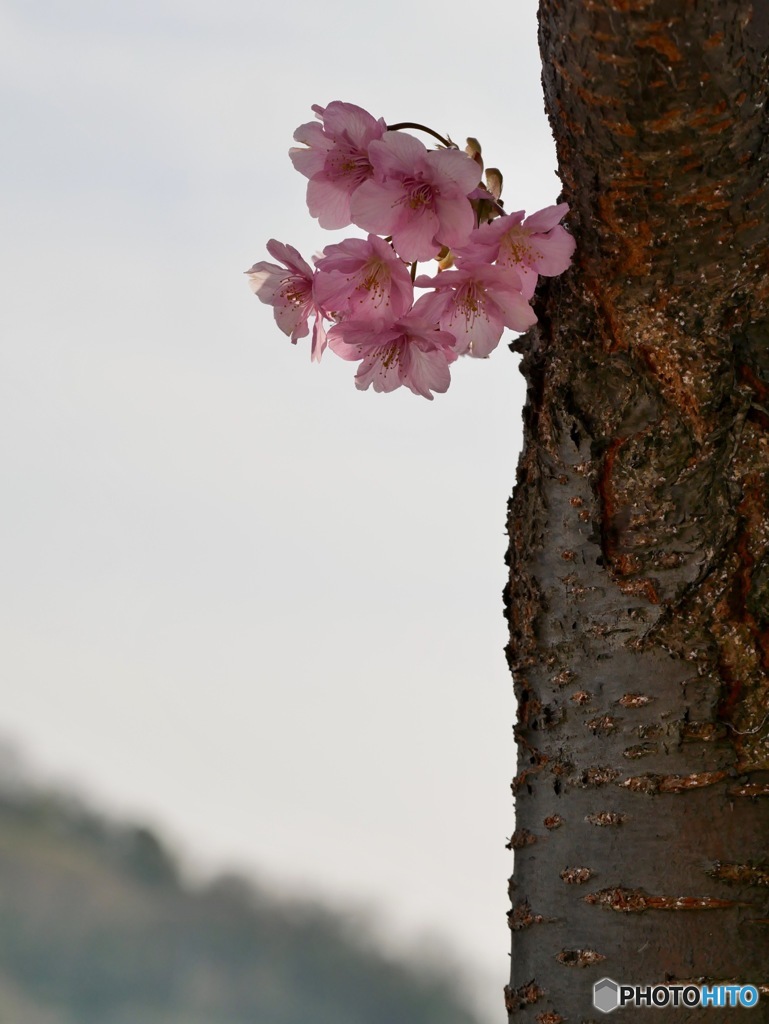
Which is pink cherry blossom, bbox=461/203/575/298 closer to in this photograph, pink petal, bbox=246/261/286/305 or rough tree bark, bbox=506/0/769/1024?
rough tree bark, bbox=506/0/769/1024

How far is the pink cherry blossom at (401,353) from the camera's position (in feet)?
2.33

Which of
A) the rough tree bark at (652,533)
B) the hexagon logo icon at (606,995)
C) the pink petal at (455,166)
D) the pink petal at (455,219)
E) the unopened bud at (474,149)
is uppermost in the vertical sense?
the unopened bud at (474,149)

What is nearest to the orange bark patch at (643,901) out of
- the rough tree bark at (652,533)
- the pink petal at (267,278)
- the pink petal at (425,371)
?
the rough tree bark at (652,533)

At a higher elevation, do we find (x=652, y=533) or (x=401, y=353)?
(x=401, y=353)

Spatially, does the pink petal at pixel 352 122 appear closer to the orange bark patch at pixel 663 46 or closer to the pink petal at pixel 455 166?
the pink petal at pixel 455 166

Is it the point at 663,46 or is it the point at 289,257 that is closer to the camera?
the point at 663,46

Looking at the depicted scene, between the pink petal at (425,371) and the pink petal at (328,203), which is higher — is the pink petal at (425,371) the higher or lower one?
the lower one

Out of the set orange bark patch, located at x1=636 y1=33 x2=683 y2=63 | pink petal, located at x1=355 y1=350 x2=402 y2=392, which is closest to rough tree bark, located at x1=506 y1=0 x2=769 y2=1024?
orange bark patch, located at x1=636 y1=33 x2=683 y2=63

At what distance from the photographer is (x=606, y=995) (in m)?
0.65

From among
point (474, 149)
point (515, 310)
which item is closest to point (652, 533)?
point (515, 310)

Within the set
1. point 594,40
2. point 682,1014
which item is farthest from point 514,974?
point 594,40

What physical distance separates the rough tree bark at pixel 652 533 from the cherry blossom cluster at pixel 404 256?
5 cm

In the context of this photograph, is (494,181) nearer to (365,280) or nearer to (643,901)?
(365,280)

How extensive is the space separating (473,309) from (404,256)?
6 centimetres
